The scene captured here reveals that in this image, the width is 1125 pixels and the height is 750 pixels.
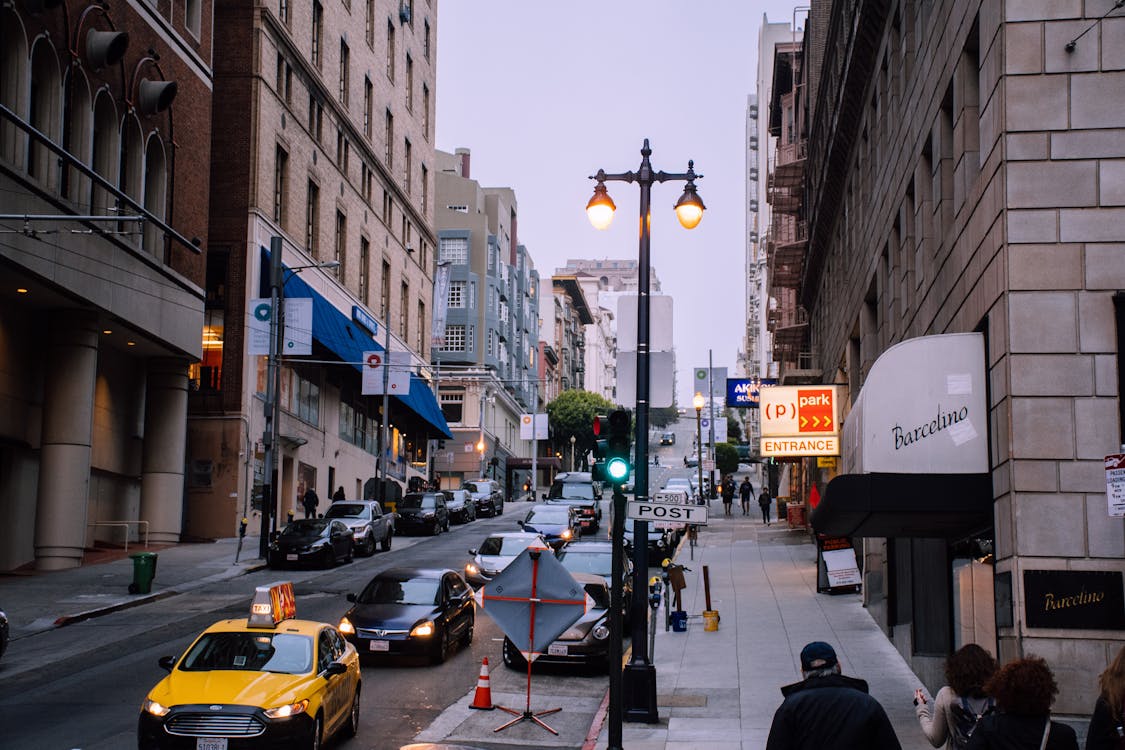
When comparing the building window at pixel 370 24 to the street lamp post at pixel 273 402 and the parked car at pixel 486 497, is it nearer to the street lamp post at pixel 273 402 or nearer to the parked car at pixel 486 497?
the parked car at pixel 486 497

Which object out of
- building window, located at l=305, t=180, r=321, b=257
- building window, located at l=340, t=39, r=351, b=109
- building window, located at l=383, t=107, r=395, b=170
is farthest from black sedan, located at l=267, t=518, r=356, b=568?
building window, located at l=383, t=107, r=395, b=170

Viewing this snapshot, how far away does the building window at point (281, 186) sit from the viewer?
49594 millimetres

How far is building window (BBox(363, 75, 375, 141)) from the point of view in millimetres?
63062

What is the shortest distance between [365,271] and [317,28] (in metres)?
13.2

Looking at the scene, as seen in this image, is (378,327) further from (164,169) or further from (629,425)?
(629,425)

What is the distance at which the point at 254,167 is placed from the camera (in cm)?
4656

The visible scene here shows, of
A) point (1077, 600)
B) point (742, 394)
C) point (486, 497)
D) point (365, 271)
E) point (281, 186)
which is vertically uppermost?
→ point (281, 186)

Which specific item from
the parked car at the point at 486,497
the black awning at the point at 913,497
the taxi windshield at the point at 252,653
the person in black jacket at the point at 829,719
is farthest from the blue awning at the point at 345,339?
the person in black jacket at the point at 829,719

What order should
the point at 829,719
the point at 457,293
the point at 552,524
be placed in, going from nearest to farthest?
the point at 829,719 → the point at 552,524 → the point at 457,293

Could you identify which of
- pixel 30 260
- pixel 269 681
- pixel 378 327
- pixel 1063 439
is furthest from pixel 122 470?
pixel 1063 439

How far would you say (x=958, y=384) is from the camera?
13750mm

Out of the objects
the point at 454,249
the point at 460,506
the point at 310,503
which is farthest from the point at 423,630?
the point at 454,249

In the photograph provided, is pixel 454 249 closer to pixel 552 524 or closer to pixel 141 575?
pixel 552 524

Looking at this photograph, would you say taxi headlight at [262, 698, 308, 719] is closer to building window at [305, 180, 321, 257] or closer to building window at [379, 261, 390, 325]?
building window at [305, 180, 321, 257]
